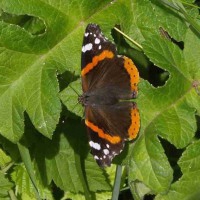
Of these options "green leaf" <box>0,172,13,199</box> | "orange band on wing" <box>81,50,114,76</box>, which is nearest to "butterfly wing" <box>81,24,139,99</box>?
"orange band on wing" <box>81,50,114,76</box>

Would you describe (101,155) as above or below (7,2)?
below

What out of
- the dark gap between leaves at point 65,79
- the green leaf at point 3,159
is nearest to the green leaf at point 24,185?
the green leaf at point 3,159

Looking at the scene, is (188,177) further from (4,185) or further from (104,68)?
(4,185)

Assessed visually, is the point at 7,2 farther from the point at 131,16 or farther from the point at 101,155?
the point at 101,155

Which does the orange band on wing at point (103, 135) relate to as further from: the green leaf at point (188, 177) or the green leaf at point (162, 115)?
the green leaf at point (188, 177)

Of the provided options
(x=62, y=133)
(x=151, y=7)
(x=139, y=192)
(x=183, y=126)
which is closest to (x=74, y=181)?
(x=62, y=133)

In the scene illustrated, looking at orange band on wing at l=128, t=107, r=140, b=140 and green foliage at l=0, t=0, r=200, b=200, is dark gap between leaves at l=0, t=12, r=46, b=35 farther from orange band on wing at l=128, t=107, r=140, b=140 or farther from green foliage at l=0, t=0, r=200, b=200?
orange band on wing at l=128, t=107, r=140, b=140
